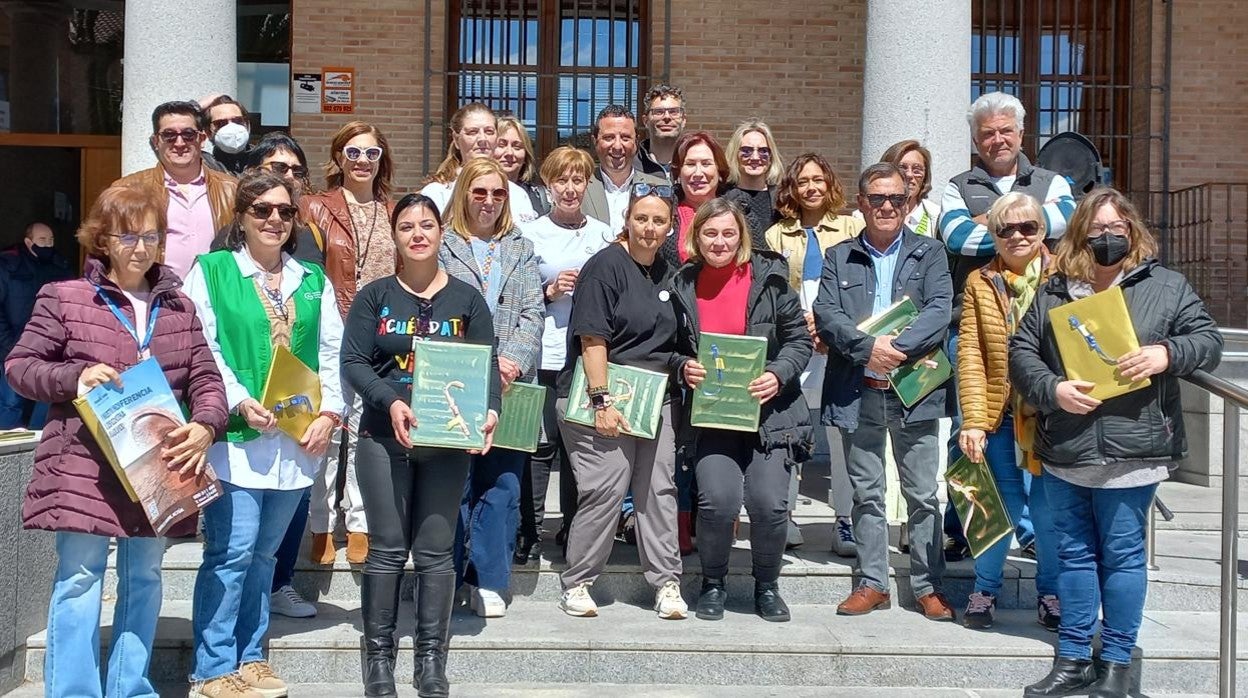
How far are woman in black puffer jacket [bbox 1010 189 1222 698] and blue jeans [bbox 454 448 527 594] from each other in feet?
7.31

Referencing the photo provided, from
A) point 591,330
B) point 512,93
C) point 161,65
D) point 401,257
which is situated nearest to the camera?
point 401,257

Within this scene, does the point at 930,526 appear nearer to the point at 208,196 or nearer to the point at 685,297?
the point at 685,297

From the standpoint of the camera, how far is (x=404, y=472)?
4.64 m

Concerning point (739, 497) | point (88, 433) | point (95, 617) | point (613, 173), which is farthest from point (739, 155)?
point (95, 617)

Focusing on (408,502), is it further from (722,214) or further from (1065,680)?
(1065,680)

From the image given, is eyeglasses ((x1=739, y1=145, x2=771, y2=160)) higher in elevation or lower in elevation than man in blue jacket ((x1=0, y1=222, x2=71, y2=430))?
higher

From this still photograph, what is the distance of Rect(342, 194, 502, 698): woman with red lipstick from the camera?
4605mm

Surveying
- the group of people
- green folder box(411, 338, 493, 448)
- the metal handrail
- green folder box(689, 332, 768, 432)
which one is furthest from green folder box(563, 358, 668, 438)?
the metal handrail

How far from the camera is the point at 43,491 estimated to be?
13.3 feet

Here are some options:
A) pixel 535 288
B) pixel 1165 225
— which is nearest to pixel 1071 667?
pixel 535 288

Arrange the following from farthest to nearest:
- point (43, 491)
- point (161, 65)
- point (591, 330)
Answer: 1. point (161, 65)
2. point (591, 330)
3. point (43, 491)

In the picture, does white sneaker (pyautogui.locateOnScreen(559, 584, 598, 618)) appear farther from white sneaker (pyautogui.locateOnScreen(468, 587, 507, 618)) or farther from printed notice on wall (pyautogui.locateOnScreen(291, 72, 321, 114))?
printed notice on wall (pyautogui.locateOnScreen(291, 72, 321, 114))

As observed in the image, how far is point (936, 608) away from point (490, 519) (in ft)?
6.93

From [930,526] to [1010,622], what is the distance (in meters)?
0.60
